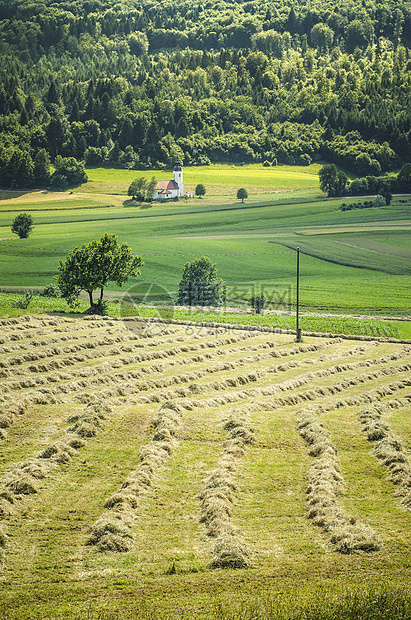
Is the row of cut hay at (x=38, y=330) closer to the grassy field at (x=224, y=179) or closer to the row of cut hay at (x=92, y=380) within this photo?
the row of cut hay at (x=92, y=380)

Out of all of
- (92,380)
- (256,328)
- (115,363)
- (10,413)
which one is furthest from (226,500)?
(256,328)

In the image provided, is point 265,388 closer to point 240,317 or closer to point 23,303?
point 240,317

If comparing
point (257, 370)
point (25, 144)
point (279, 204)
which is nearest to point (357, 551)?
point (257, 370)

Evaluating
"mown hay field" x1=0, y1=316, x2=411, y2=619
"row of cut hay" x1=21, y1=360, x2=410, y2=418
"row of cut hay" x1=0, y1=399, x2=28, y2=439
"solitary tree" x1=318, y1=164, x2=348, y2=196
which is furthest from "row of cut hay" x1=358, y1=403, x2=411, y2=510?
"solitary tree" x1=318, y1=164, x2=348, y2=196

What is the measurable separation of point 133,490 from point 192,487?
1.74 meters

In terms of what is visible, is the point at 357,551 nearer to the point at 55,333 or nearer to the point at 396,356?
the point at 396,356

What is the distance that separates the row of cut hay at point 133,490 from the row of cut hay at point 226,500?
1.79 metres

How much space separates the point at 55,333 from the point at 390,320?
98.1 ft

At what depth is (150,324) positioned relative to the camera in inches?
1992

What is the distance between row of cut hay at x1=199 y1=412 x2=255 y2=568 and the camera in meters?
13.8

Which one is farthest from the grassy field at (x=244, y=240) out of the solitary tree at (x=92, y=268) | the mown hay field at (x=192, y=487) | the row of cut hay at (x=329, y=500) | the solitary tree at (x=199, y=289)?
the row of cut hay at (x=329, y=500)

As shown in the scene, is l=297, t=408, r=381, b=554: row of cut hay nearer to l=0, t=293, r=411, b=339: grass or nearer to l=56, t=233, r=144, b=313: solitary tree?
l=0, t=293, r=411, b=339: grass

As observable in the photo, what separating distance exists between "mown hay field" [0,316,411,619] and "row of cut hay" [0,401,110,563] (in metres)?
0.05

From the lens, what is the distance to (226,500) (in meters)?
16.8
